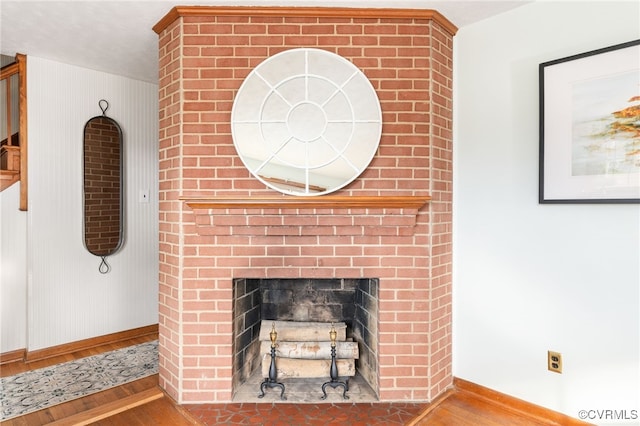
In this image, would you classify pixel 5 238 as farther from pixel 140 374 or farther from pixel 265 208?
pixel 265 208

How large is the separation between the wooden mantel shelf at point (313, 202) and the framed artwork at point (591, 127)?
0.69m

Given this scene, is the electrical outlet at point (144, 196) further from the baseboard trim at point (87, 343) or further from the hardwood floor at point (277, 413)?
the hardwood floor at point (277, 413)

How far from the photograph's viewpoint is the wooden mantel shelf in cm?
A: 193

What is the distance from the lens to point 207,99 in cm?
204

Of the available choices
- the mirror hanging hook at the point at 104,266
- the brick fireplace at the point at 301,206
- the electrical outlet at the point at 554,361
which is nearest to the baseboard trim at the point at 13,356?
the mirror hanging hook at the point at 104,266

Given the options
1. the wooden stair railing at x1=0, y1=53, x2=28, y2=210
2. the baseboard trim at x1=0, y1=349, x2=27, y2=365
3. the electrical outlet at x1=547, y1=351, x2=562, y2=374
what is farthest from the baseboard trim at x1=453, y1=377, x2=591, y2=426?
the wooden stair railing at x1=0, y1=53, x2=28, y2=210

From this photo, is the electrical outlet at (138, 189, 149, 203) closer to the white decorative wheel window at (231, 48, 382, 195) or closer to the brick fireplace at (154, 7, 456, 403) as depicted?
the brick fireplace at (154, 7, 456, 403)

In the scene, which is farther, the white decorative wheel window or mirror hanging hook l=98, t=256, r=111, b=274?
mirror hanging hook l=98, t=256, r=111, b=274

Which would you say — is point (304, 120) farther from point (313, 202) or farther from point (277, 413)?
point (277, 413)

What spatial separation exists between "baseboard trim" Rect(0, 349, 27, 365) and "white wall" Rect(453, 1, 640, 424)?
3075 millimetres

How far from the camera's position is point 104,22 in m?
2.17

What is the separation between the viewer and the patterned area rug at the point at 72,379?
2.17 metres

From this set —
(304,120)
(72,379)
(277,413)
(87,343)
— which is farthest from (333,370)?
(87,343)

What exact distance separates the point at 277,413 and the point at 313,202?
114 centimetres
